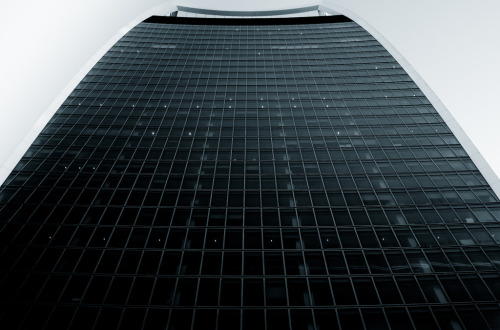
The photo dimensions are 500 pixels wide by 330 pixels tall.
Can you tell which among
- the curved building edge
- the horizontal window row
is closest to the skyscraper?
the horizontal window row

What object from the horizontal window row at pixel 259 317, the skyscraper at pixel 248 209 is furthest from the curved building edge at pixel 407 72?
the horizontal window row at pixel 259 317

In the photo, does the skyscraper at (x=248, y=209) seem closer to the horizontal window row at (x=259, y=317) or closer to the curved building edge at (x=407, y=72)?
the horizontal window row at (x=259, y=317)

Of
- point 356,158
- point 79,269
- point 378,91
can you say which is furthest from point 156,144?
point 378,91

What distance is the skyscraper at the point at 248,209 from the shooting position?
2222 cm

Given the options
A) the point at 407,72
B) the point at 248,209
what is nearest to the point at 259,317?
the point at 248,209

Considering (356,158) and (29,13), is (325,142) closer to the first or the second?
(356,158)

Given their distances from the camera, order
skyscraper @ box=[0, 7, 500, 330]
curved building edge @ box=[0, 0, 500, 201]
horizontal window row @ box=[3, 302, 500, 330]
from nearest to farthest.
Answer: horizontal window row @ box=[3, 302, 500, 330] < skyscraper @ box=[0, 7, 500, 330] < curved building edge @ box=[0, 0, 500, 201]

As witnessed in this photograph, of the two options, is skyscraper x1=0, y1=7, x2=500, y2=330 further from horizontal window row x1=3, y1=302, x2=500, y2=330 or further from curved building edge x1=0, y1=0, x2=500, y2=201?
curved building edge x1=0, y1=0, x2=500, y2=201

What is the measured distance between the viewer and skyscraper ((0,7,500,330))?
2222 cm

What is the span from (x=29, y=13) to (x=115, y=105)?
38316 mm

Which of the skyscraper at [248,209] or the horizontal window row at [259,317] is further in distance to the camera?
the skyscraper at [248,209]

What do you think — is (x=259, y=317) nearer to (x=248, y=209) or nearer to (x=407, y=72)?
(x=248, y=209)

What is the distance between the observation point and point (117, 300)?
22281 millimetres

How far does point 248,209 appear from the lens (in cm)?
2970
